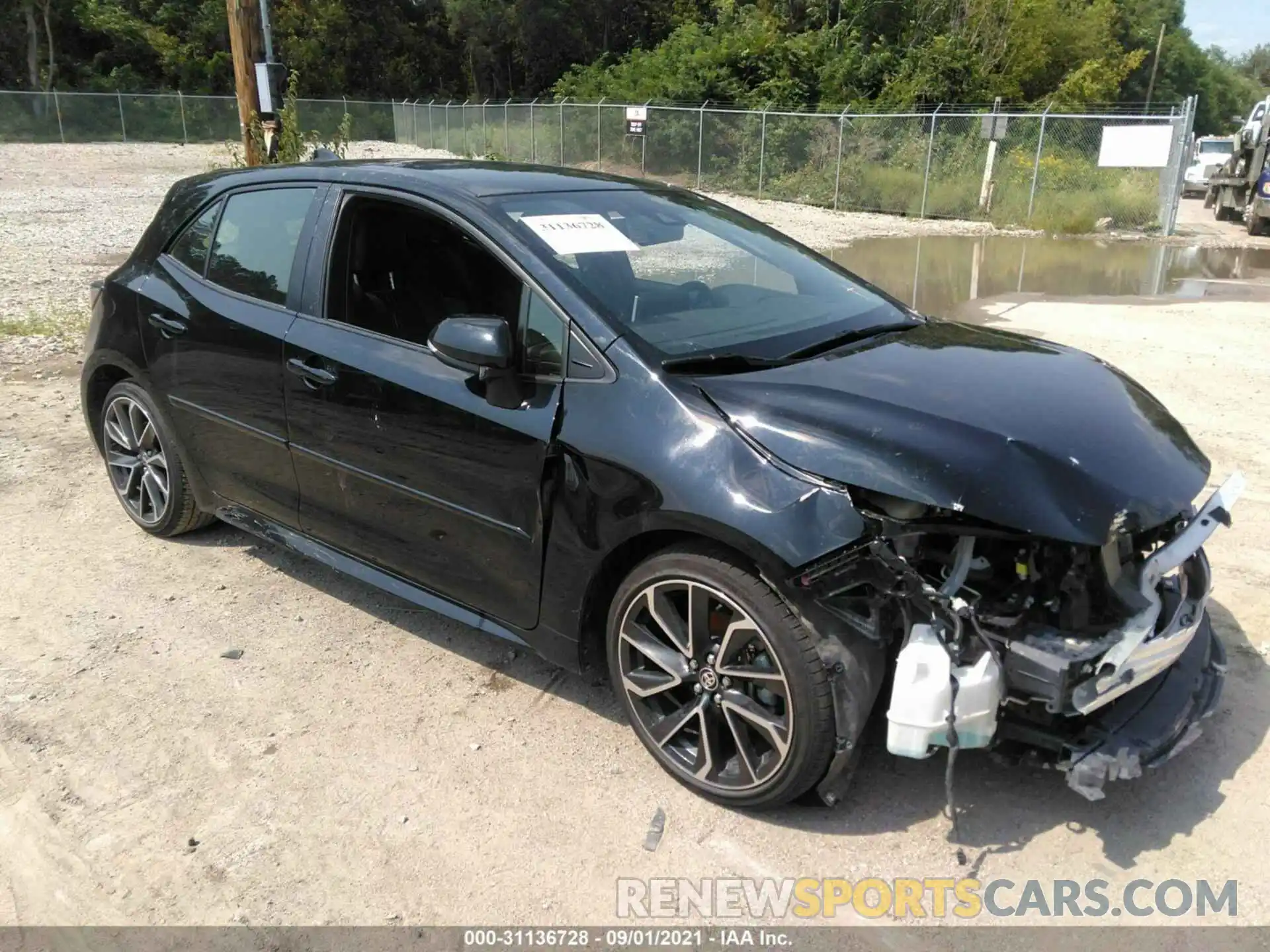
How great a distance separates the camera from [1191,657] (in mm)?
2973

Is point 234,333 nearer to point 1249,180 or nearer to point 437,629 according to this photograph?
point 437,629

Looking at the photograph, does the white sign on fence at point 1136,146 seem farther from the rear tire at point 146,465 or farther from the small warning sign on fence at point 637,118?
the rear tire at point 146,465

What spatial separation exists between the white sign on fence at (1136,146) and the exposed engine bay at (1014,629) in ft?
60.3

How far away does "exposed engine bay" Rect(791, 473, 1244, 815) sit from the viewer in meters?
2.46

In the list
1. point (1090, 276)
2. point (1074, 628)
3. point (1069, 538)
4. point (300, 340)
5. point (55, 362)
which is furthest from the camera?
point (1090, 276)

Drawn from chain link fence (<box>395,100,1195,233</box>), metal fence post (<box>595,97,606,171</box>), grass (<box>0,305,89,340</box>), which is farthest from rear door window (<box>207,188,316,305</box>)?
metal fence post (<box>595,97,606,171</box>)

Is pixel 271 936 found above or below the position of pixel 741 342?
below

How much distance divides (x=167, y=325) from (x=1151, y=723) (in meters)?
4.05

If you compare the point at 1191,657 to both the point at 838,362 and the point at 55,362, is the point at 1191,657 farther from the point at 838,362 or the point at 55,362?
the point at 55,362

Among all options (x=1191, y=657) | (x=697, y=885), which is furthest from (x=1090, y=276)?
(x=697, y=885)

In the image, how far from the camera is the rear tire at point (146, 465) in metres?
4.45

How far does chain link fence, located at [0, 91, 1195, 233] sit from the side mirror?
14402 mm

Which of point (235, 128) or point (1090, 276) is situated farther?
point (235, 128)

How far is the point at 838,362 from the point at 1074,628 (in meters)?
1.06
